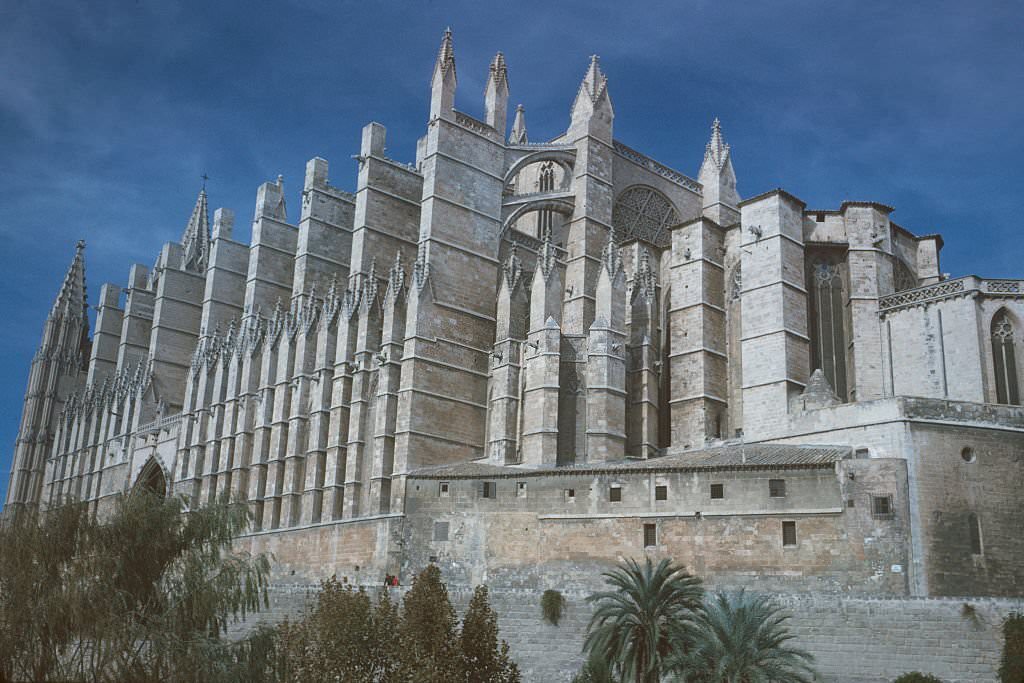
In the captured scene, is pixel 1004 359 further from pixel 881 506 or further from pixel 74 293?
pixel 74 293

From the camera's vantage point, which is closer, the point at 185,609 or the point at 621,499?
the point at 185,609

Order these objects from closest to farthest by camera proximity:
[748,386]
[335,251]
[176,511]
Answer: [176,511]
[748,386]
[335,251]

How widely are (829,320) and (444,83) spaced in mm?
14201

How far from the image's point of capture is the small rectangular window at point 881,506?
24188 mm

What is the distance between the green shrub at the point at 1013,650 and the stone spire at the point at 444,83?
73.7ft

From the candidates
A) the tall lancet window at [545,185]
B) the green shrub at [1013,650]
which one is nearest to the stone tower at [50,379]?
the tall lancet window at [545,185]

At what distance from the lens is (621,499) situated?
Answer: 26.8m

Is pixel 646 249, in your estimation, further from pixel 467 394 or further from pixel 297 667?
pixel 297 667

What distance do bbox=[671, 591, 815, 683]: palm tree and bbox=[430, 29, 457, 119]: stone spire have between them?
2109 cm

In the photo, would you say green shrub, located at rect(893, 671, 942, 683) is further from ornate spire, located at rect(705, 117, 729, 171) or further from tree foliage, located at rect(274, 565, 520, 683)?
ornate spire, located at rect(705, 117, 729, 171)

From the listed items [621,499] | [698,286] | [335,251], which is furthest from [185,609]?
[335,251]

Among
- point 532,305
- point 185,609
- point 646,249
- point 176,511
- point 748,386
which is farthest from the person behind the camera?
point 646,249

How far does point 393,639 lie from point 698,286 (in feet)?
57.4

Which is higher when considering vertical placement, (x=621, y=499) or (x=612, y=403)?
(x=612, y=403)
